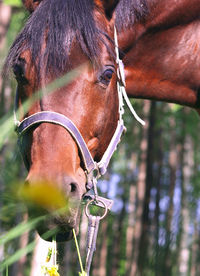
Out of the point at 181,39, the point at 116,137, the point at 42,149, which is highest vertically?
the point at 181,39

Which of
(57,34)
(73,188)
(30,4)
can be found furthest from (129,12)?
(73,188)

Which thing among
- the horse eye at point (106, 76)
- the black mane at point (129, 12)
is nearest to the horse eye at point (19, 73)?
A: the horse eye at point (106, 76)

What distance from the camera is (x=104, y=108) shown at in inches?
114

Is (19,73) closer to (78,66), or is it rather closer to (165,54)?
(78,66)

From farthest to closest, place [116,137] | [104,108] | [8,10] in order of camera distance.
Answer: [8,10], [116,137], [104,108]

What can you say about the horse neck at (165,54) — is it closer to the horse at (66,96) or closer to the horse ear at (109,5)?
the horse ear at (109,5)

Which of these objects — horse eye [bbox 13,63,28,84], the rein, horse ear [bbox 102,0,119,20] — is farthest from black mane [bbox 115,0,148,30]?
the rein

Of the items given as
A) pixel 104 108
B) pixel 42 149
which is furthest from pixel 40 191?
pixel 104 108

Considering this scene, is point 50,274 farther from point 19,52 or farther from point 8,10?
point 8,10

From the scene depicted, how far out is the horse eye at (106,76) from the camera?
9.40 feet

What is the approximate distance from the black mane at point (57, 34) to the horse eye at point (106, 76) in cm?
15

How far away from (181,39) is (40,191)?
3007mm

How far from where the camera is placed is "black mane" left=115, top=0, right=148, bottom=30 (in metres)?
3.39

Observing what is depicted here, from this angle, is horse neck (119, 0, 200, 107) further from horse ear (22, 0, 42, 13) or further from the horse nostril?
the horse nostril
